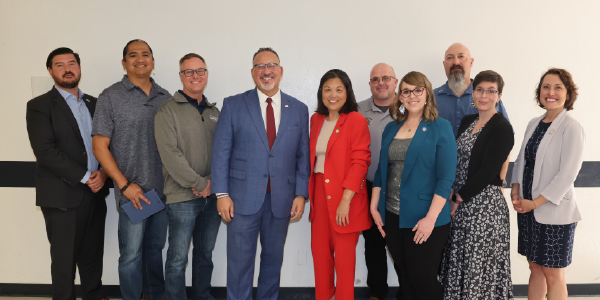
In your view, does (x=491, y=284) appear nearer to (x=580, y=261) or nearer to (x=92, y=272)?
(x=580, y=261)

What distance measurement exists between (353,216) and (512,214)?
2.01 m

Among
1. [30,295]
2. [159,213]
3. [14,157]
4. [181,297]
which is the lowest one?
[30,295]

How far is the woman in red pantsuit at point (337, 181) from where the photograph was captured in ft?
7.07

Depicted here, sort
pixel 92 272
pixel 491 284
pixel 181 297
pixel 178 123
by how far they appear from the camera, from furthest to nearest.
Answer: pixel 92 272 → pixel 181 297 → pixel 178 123 → pixel 491 284

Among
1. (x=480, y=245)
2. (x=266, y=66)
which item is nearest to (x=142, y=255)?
(x=266, y=66)

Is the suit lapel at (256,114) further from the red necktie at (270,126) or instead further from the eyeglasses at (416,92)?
the eyeglasses at (416,92)

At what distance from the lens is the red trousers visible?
2.24 m

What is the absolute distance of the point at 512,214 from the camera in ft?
10.6

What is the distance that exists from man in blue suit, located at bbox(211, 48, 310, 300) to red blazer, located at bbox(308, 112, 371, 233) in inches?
8.5

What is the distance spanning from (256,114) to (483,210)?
1573 mm

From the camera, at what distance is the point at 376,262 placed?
2879 millimetres

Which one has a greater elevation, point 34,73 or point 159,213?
point 34,73

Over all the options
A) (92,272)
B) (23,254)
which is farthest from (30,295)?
(92,272)

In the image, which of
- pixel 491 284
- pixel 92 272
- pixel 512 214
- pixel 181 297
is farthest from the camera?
pixel 512 214
